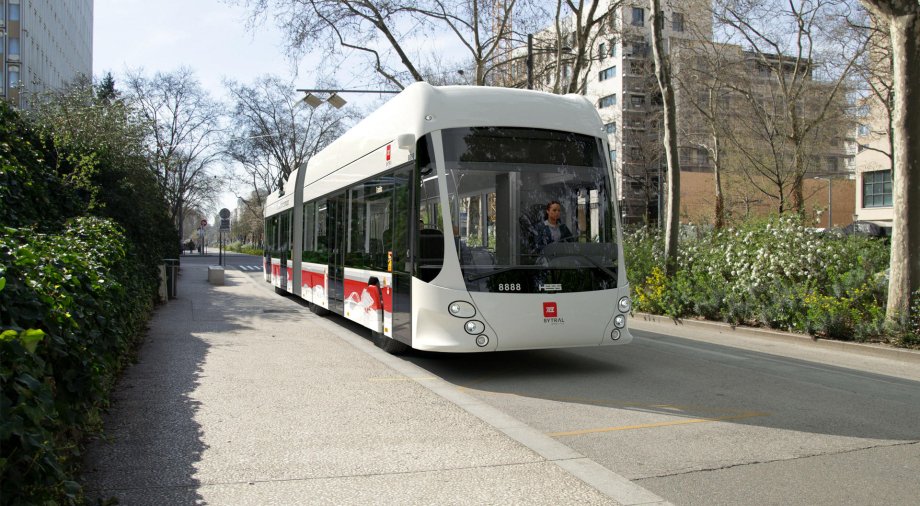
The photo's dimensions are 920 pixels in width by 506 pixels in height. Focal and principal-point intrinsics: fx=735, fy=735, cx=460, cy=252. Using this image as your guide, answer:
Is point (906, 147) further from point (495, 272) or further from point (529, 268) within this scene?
point (495, 272)

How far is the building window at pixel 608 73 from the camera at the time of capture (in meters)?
69.2

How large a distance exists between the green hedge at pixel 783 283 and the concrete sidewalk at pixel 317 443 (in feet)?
22.5

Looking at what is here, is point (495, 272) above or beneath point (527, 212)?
beneath

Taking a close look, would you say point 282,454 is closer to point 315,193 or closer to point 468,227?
point 468,227

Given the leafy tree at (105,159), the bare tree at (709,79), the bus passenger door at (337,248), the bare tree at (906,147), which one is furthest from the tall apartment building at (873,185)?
the leafy tree at (105,159)

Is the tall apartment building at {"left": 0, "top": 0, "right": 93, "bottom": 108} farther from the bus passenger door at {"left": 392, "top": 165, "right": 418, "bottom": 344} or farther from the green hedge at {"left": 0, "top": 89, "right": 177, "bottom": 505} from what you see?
the bus passenger door at {"left": 392, "top": 165, "right": 418, "bottom": 344}

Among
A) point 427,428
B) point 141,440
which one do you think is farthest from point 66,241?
point 427,428

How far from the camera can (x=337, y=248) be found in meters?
12.8

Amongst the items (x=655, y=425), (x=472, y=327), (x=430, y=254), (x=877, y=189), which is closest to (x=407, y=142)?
(x=430, y=254)

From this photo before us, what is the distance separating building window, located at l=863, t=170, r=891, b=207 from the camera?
52.5m

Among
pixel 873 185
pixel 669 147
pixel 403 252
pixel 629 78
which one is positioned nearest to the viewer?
pixel 403 252

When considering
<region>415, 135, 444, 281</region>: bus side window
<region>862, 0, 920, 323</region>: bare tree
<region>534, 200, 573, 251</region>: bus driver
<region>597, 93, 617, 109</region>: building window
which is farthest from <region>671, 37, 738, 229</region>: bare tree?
<region>597, 93, 617, 109</region>: building window

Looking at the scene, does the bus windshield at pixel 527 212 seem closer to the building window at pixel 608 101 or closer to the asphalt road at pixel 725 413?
the asphalt road at pixel 725 413

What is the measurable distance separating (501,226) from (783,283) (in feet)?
24.1
